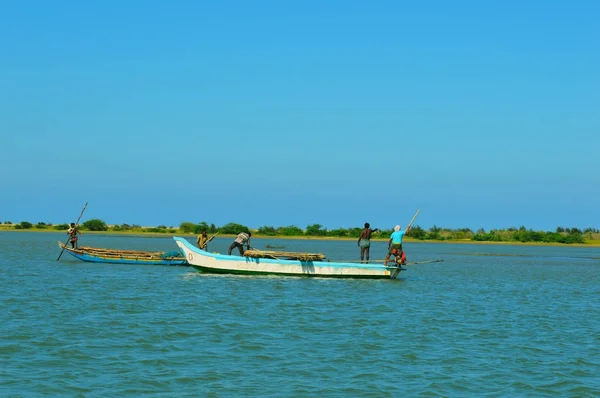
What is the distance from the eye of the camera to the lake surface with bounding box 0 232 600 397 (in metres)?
12.6

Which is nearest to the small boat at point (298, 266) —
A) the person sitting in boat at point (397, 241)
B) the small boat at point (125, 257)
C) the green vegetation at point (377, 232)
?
the person sitting in boat at point (397, 241)

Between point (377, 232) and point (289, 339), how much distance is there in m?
93.1

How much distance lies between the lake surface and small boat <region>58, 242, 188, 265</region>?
308 inches

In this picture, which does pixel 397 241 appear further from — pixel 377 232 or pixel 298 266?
pixel 377 232

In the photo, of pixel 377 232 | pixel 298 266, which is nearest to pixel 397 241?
pixel 298 266

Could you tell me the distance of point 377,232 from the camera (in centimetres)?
10925

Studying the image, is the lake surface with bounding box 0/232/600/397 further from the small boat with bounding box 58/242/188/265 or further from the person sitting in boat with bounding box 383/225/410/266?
the small boat with bounding box 58/242/188/265

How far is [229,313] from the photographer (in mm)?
20766

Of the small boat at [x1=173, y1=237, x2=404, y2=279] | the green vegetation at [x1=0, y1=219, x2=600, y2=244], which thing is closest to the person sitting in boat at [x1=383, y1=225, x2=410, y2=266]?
the small boat at [x1=173, y1=237, x2=404, y2=279]

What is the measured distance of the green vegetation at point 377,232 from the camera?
10012cm

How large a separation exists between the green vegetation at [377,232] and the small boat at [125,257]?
54.4 m

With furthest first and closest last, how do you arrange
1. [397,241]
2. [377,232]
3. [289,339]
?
[377,232]
[397,241]
[289,339]

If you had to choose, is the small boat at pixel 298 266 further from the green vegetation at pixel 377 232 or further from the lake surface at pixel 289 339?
the green vegetation at pixel 377 232

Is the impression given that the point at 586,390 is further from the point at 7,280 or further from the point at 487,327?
the point at 7,280
